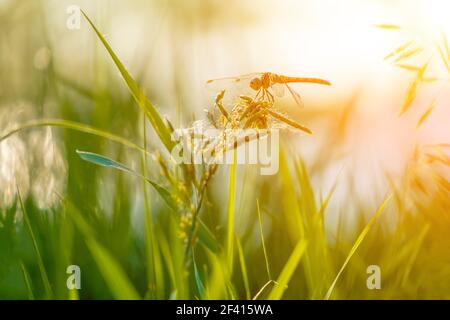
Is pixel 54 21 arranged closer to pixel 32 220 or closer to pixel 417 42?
pixel 32 220

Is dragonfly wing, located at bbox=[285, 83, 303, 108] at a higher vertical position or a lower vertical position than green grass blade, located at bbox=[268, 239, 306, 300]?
higher

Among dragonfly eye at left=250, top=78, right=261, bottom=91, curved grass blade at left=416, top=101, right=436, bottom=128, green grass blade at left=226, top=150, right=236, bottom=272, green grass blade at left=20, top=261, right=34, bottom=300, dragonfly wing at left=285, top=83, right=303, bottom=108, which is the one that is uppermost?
dragonfly eye at left=250, top=78, right=261, bottom=91

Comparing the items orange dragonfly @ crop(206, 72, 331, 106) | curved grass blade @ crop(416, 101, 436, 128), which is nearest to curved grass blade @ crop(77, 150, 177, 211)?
orange dragonfly @ crop(206, 72, 331, 106)

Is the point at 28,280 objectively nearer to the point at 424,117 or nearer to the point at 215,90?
the point at 215,90

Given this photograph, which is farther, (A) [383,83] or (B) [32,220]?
(A) [383,83]

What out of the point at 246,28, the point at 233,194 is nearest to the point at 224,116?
the point at 233,194

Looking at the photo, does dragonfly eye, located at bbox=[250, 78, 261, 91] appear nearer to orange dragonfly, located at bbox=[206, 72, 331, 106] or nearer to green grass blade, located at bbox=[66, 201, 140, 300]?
orange dragonfly, located at bbox=[206, 72, 331, 106]

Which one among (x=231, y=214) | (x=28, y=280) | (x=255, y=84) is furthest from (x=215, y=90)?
(x=28, y=280)
